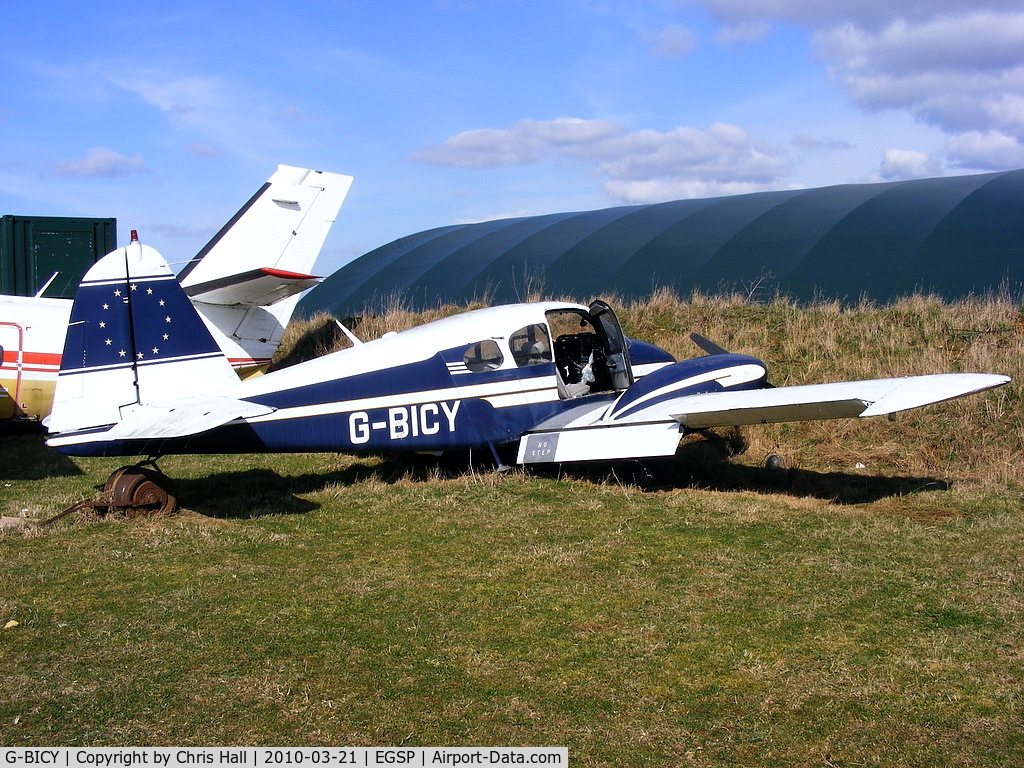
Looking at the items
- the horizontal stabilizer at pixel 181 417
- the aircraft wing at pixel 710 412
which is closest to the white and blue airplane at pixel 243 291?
the horizontal stabilizer at pixel 181 417

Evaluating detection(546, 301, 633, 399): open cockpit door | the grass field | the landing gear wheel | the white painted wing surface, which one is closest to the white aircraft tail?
the grass field

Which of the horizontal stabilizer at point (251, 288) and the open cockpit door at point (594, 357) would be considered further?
the horizontal stabilizer at point (251, 288)

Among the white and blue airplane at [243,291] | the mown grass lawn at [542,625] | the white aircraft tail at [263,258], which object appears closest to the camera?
the mown grass lawn at [542,625]

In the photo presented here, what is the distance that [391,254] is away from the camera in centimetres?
2778

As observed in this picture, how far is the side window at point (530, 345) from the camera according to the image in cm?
980

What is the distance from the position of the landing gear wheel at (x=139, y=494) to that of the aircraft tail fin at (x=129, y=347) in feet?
2.04

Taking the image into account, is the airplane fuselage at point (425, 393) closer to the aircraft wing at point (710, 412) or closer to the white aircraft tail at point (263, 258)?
the aircraft wing at point (710, 412)

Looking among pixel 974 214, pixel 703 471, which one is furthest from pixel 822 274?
pixel 703 471

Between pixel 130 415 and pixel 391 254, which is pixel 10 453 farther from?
pixel 391 254

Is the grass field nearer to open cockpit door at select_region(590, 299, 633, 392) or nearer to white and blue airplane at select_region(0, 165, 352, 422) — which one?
open cockpit door at select_region(590, 299, 633, 392)

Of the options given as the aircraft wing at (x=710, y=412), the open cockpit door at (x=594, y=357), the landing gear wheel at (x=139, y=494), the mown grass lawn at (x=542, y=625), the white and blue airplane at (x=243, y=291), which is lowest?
the mown grass lawn at (x=542, y=625)

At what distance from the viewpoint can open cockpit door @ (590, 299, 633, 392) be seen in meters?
10.5

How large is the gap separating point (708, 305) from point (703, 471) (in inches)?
236

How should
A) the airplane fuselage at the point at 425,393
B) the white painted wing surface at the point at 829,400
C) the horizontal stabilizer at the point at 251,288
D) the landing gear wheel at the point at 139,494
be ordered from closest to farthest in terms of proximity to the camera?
the white painted wing surface at the point at 829,400, the landing gear wheel at the point at 139,494, the airplane fuselage at the point at 425,393, the horizontal stabilizer at the point at 251,288
